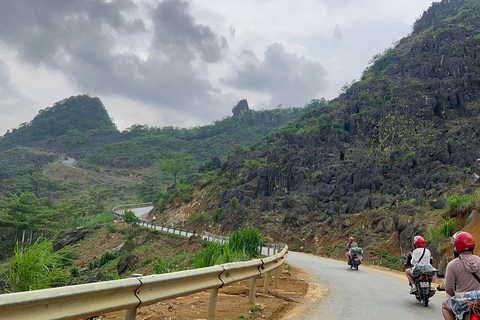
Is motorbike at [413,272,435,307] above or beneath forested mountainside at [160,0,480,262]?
beneath

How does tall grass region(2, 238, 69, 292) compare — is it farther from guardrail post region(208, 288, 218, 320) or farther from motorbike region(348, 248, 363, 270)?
motorbike region(348, 248, 363, 270)

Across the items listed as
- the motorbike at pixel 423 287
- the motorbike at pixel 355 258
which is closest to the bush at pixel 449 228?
the motorbike at pixel 355 258

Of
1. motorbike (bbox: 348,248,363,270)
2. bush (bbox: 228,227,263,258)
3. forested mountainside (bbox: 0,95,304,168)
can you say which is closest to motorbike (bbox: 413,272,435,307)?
bush (bbox: 228,227,263,258)

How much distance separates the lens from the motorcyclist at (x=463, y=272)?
5.16 metres

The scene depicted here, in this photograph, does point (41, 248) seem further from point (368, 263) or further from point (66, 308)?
point (368, 263)

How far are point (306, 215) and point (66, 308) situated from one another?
108 ft

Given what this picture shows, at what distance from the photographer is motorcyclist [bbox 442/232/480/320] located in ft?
16.9

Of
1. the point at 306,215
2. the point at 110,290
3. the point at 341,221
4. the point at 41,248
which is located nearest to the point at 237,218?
the point at 306,215

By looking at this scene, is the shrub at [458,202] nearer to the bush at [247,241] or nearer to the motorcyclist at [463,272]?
the bush at [247,241]

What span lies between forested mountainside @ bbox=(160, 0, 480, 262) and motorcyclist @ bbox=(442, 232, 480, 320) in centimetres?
1811

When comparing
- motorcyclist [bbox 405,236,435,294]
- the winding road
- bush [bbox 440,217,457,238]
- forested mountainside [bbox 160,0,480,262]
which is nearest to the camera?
the winding road

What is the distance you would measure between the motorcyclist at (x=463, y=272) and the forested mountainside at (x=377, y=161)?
59.4ft

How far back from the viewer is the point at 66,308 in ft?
10.8

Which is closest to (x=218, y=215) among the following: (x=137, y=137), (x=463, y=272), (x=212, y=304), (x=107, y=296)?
(x=212, y=304)
